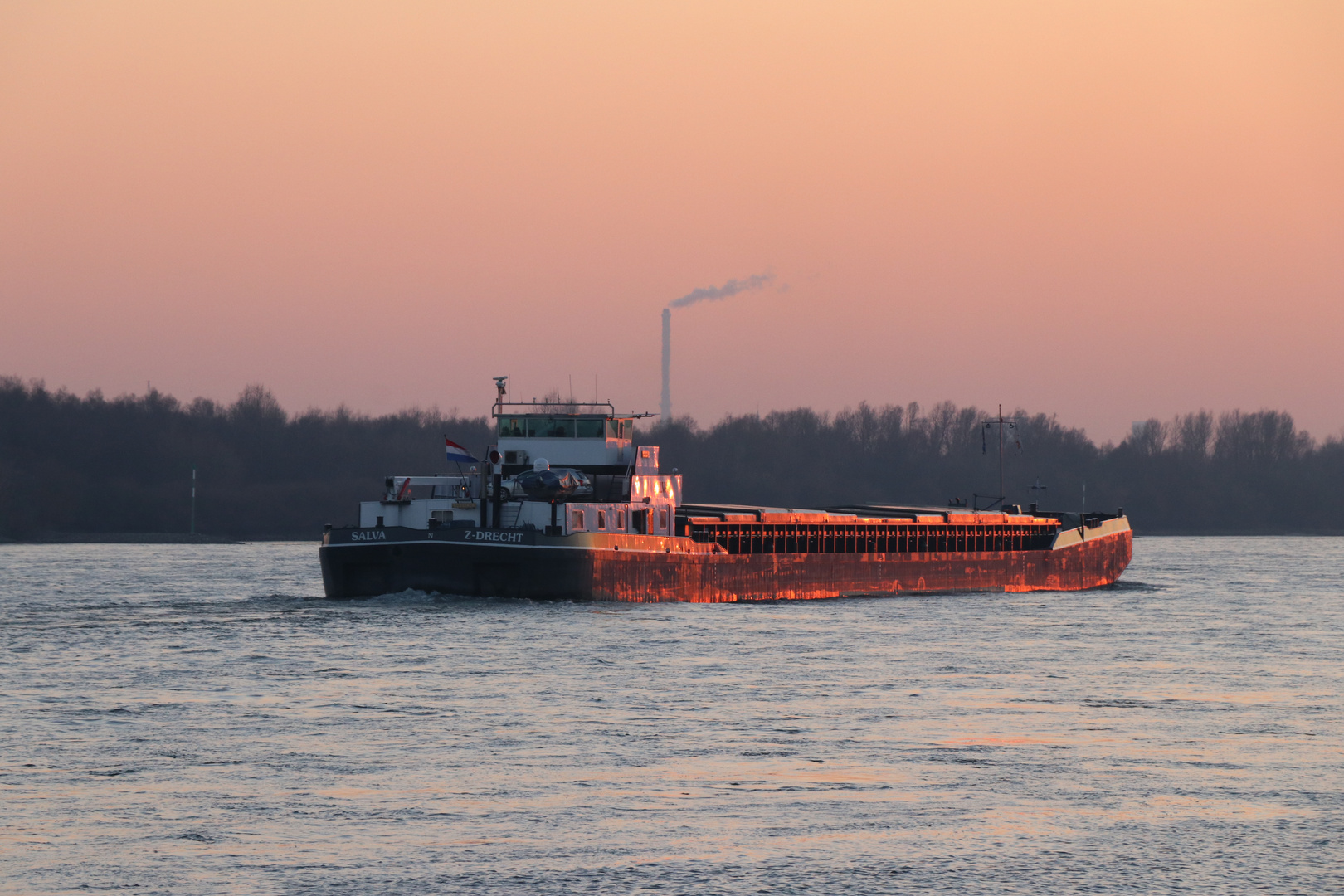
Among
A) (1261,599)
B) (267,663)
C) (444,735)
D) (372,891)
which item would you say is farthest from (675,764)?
(1261,599)

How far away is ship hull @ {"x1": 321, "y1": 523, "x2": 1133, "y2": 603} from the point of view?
188ft

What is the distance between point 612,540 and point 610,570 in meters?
1.29

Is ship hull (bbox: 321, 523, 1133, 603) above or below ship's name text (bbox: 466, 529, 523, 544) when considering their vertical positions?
below

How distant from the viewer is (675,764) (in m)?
25.4

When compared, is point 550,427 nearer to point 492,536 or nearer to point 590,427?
point 590,427

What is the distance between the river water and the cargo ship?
3.60 m

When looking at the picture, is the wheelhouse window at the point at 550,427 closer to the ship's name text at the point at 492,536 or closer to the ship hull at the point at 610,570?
the ship hull at the point at 610,570

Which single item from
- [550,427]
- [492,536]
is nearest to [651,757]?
[492,536]

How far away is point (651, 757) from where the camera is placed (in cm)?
2603

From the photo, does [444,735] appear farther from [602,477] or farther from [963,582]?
[963,582]

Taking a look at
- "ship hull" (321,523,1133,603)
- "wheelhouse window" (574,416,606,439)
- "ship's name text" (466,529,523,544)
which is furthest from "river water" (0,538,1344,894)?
"wheelhouse window" (574,416,606,439)

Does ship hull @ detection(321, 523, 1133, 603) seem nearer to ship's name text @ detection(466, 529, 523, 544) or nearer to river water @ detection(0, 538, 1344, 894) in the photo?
ship's name text @ detection(466, 529, 523, 544)

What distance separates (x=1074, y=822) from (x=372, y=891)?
981cm

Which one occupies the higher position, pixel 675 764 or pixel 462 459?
pixel 462 459
